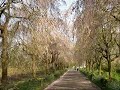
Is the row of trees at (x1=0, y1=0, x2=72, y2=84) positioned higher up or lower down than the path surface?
higher up

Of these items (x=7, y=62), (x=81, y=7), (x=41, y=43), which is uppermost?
(x=81, y=7)

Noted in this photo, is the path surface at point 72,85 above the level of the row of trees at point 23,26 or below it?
below

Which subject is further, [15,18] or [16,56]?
[15,18]

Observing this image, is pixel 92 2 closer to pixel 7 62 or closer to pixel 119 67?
pixel 7 62

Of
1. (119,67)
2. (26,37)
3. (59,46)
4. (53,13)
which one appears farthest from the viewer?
(119,67)

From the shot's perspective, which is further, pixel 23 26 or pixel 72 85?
pixel 72 85

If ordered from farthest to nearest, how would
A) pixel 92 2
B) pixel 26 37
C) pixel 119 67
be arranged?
1. pixel 119 67
2. pixel 26 37
3. pixel 92 2

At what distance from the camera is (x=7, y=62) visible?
44.5 feet

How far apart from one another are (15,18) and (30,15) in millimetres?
1666

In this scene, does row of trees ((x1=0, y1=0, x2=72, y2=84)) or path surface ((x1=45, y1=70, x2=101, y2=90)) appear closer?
row of trees ((x1=0, y1=0, x2=72, y2=84))

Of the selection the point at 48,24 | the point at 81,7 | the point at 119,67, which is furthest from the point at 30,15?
the point at 119,67

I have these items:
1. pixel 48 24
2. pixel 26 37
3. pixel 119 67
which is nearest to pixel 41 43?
pixel 26 37

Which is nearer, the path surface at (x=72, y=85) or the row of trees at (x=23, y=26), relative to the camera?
the row of trees at (x=23, y=26)

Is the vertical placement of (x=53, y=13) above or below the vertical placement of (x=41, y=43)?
above
